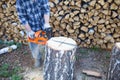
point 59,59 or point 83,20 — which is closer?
point 59,59

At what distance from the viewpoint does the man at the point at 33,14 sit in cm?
294

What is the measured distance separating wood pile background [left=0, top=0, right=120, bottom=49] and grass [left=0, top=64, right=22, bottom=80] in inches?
31.9

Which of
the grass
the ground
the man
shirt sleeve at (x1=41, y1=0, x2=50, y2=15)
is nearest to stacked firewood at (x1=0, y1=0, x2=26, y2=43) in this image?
the ground

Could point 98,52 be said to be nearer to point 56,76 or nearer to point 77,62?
point 77,62

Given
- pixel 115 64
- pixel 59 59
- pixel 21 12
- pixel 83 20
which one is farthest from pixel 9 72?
pixel 115 64

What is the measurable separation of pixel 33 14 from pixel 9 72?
101 cm

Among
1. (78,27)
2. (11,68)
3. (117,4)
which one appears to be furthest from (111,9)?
(11,68)

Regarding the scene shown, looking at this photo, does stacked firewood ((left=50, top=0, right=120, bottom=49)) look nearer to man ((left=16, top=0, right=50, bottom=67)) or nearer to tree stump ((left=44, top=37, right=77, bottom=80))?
man ((left=16, top=0, right=50, bottom=67))

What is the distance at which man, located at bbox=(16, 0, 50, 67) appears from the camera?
294 cm

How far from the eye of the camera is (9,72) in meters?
3.38

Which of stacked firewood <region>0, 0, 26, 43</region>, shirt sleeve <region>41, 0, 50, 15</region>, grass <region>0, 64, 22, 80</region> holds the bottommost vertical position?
grass <region>0, 64, 22, 80</region>

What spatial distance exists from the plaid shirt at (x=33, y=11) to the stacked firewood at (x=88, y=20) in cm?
73

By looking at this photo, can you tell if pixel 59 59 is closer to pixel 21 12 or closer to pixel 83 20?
pixel 21 12

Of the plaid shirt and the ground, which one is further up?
the plaid shirt
